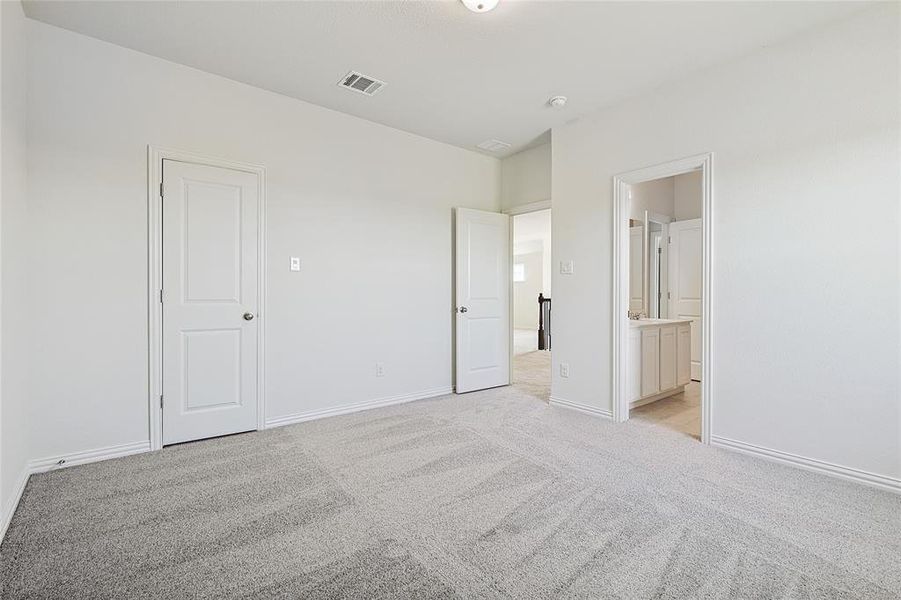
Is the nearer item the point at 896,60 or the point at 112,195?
the point at 896,60

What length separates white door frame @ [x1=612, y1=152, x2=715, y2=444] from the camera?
2.81 m

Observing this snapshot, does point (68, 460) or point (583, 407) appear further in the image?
point (583, 407)

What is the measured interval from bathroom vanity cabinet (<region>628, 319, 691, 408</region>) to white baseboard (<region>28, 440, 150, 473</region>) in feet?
12.1

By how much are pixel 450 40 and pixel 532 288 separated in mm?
9262

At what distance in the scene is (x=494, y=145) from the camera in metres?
4.26

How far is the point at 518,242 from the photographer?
38.7 feet

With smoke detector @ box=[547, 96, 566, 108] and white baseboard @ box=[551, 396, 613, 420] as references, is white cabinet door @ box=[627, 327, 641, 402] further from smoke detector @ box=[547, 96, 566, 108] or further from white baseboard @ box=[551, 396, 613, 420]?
smoke detector @ box=[547, 96, 566, 108]

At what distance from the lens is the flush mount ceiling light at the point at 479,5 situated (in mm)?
2135

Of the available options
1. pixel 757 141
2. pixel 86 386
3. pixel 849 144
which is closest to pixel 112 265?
pixel 86 386

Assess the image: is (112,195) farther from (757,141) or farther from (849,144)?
(849,144)

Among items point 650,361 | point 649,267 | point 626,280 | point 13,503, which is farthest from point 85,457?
point 649,267

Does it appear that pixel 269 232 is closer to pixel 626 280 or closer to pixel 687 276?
pixel 626 280

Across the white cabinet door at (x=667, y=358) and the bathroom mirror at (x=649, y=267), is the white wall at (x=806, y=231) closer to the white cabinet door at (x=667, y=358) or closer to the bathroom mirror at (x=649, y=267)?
the white cabinet door at (x=667, y=358)

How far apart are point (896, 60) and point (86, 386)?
493cm
